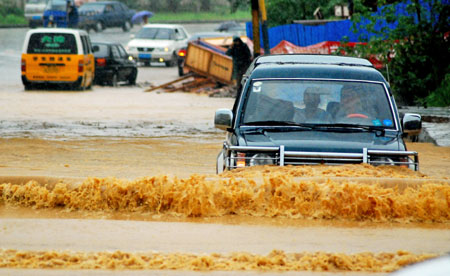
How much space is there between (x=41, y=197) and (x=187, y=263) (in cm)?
231

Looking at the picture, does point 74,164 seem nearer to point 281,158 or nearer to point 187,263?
point 281,158

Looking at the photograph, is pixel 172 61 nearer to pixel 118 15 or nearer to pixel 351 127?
pixel 118 15

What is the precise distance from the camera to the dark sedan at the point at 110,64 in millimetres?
30219

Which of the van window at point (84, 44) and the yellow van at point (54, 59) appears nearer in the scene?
the yellow van at point (54, 59)

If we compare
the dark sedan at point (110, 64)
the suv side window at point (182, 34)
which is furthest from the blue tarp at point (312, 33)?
the suv side window at point (182, 34)

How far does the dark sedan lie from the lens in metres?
30.2

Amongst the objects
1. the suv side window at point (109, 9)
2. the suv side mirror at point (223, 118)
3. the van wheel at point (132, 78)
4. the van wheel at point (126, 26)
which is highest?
the suv side mirror at point (223, 118)

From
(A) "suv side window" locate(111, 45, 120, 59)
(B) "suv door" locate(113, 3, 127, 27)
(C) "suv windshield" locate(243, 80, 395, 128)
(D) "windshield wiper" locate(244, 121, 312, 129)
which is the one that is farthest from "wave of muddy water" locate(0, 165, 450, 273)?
(B) "suv door" locate(113, 3, 127, 27)

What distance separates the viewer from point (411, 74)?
20516mm

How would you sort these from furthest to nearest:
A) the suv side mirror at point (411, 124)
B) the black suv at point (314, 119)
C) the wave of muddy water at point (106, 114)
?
the wave of muddy water at point (106, 114)
the suv side mirror at point (411, 124)
the black suv at point (314, 119)

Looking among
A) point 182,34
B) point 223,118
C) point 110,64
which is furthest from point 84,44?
point 223,118

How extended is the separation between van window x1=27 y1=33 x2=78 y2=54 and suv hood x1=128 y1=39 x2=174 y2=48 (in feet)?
36.3

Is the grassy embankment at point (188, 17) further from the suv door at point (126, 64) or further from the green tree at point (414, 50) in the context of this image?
the green tree at point (414, 50)

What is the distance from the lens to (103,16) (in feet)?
186
